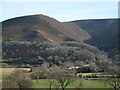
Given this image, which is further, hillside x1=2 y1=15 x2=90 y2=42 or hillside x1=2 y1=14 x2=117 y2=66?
hillside x1=2 y1=15 x2=90 y2=42

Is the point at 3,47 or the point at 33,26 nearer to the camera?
the point at 3,47

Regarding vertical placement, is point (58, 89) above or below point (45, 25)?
below

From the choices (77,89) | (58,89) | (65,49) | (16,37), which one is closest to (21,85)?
(58,89)

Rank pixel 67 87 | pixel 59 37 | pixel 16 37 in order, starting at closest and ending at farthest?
1. pixel 67 87
2. pixel 16 37
3. pixel 59 37

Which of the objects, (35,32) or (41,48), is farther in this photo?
(35,32)

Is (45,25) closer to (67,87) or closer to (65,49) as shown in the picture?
(65,49)

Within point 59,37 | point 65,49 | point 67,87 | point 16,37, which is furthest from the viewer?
point 59,37

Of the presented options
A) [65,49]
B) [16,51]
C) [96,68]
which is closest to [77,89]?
[96,68]

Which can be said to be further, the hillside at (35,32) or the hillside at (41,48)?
the hillside at (35,32)

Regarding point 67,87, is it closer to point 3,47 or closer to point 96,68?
point 96,68

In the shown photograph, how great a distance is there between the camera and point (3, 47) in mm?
119438

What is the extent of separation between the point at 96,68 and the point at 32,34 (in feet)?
315

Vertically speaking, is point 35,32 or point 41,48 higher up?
point 35,32

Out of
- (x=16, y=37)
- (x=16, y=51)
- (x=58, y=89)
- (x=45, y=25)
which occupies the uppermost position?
(x=45, y=25)
